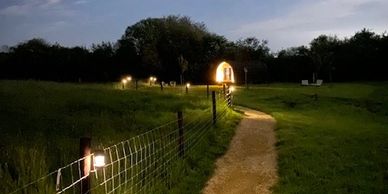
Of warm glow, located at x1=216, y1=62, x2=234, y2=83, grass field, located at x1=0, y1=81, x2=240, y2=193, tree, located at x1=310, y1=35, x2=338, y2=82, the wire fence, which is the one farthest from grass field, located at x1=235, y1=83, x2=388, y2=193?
tree, located at x1=310, y1=35, x2=338, y2=82

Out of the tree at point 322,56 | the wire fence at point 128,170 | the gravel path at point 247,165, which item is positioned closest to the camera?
the wire fence at point 128,170

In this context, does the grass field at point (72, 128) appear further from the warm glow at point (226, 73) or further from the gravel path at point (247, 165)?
the warm glow at point (226, 73)

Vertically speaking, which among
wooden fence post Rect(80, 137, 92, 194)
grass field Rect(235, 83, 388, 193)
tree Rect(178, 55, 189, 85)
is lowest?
grass field Rect(235, 83, 388, 193)

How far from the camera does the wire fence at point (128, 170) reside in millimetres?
7695

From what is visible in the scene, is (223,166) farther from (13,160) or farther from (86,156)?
(86,156)

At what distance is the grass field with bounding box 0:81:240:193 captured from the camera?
9789 mm

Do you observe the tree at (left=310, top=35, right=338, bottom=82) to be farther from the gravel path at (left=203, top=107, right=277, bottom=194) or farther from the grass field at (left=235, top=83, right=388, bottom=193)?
the gravel path at (left=203, top=107, right=277, bottom=194)

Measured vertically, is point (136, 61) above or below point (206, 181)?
above

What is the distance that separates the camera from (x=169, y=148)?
1393 cm

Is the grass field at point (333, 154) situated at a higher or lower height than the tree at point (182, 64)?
lower

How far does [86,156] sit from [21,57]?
250 feet

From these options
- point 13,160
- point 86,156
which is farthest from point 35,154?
point 86,156

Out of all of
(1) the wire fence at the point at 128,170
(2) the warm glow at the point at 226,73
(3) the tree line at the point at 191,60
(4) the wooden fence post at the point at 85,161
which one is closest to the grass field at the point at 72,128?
(1) the wire fence at the point at 128,170

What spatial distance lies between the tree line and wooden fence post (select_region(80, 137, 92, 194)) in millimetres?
60750
